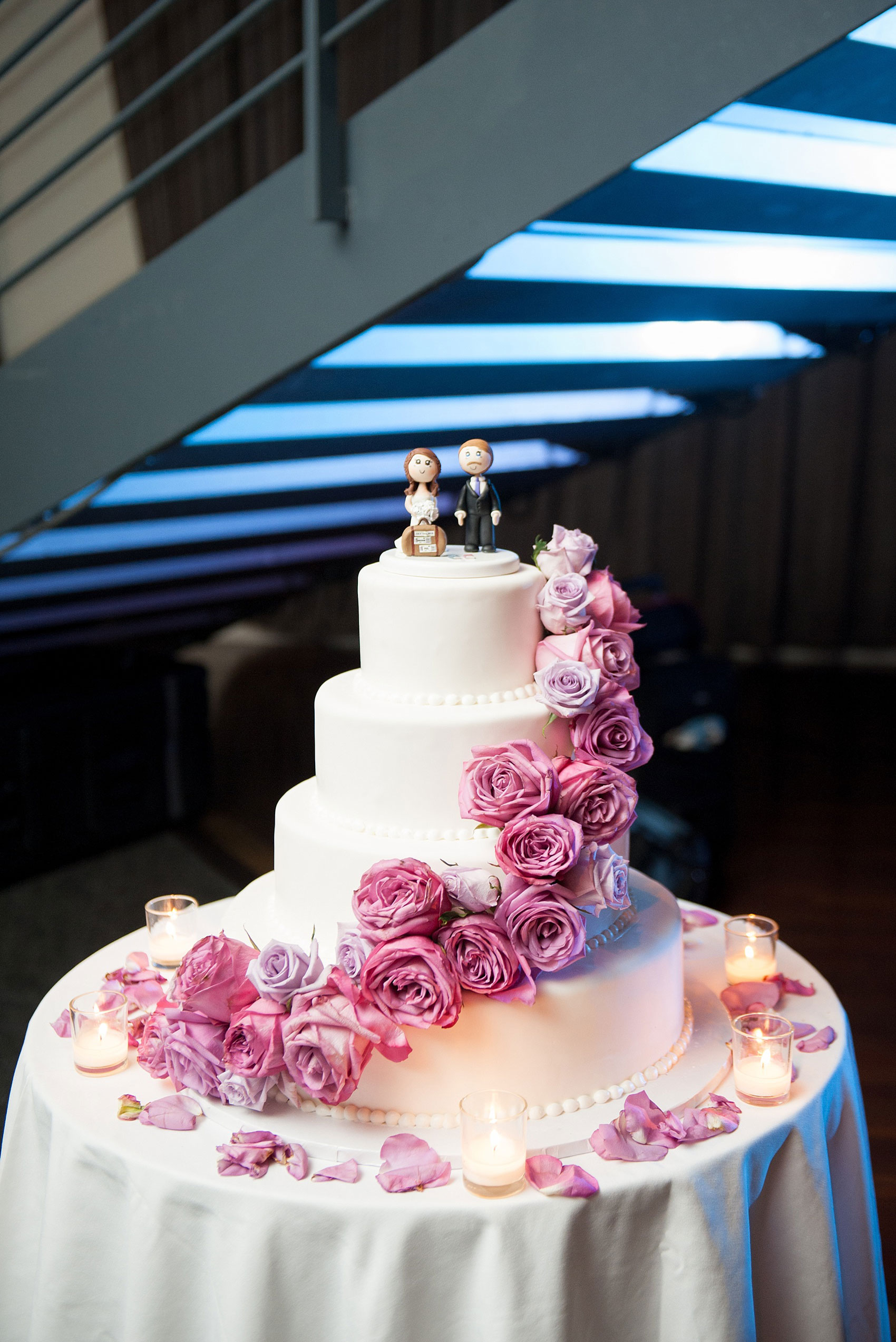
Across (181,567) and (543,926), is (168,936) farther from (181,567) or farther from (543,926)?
(181,567)

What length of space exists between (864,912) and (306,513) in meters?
2.18

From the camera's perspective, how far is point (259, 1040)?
1200mm

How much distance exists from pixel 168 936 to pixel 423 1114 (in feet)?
1.75

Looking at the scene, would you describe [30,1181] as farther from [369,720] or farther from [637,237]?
[637,237]

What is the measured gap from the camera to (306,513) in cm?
390

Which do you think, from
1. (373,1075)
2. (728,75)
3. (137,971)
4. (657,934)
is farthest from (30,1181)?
(728,75)

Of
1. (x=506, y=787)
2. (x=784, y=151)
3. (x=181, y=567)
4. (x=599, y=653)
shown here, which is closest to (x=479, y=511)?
(x=599, y=653)

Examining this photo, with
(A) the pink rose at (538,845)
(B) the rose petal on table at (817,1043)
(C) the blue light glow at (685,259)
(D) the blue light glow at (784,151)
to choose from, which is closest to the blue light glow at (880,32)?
(D) the blue light glow at (784,151)

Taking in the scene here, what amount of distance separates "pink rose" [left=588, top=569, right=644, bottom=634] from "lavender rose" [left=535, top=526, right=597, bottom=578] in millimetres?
25

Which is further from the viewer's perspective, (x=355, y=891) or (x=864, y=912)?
(x=864, y=912)

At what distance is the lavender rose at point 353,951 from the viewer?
121 centimetres

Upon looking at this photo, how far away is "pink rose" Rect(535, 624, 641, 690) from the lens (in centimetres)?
136

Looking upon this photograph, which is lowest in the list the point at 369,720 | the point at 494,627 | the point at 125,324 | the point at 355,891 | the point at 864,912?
the point at 864,912

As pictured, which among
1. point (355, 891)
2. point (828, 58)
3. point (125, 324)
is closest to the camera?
point (355, 891)
